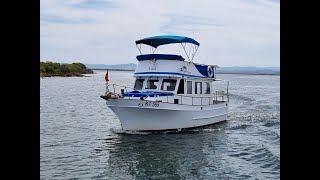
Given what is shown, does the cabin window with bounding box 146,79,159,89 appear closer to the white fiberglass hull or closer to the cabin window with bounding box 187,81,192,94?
the cabin window with bounding box 187,81,192,94

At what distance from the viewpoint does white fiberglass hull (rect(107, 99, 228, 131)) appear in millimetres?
20859

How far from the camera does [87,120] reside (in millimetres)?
30906

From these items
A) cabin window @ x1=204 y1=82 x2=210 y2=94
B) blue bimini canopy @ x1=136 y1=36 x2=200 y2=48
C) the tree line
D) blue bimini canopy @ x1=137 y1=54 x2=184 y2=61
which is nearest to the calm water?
cabin window @ x1=204 y1=82 x2=210 y2=94

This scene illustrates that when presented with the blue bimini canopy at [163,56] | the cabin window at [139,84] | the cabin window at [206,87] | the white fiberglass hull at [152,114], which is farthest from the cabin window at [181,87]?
the cabin window at [206,87]

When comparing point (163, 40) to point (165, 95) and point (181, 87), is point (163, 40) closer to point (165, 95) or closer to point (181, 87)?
point (181, 87)

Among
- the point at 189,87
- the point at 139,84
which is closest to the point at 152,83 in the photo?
the point at 139,84

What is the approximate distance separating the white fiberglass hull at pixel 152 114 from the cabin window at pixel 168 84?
1.75 metres

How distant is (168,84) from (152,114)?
2970mm

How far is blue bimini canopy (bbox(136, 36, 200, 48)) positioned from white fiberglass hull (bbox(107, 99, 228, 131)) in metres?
4.86

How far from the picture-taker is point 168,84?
2356 cm
